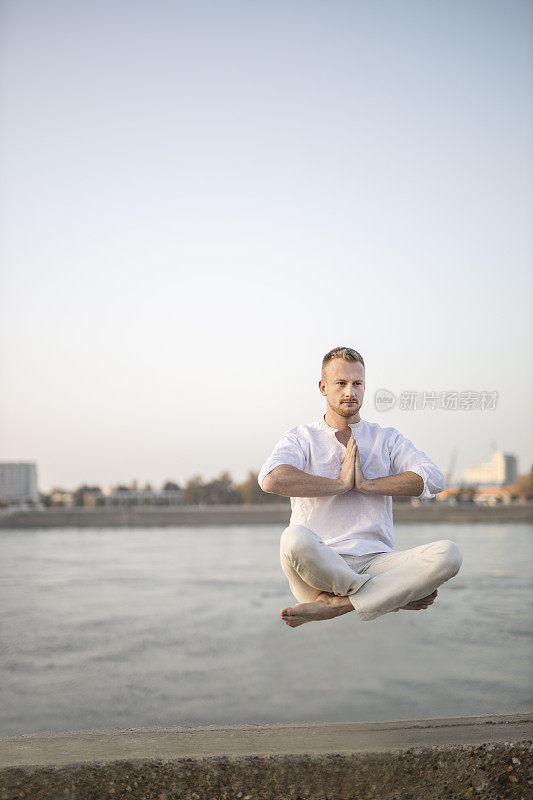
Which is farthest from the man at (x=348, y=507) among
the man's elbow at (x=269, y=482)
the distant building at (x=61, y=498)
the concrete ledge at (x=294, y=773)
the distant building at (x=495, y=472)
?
the distant building at (x=61, y=498)

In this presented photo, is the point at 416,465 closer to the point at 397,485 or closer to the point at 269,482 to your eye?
the point at 397,485

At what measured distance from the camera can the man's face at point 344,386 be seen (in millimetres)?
5180

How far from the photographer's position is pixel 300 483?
5.16 metres

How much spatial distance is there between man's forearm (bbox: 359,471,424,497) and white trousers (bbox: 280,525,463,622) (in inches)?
13.2

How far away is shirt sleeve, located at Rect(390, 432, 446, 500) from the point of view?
517 centimetres

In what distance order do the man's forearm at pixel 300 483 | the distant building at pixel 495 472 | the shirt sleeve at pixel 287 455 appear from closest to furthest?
the man's forearm at pixel 300 483 < the shirt sleeve at pixel 287 455 < the distant building at pixel 495 472

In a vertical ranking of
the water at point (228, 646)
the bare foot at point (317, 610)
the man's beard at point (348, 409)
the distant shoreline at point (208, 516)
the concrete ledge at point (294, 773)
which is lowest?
the water at point (228, 646)

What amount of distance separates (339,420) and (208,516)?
13867 centimetres

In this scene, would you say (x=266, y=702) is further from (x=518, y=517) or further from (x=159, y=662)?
(x=518, y=517)

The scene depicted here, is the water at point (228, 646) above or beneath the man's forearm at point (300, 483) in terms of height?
beneath

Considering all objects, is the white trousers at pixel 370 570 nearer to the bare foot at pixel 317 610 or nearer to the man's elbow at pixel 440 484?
the bare foot at pixel 317 610

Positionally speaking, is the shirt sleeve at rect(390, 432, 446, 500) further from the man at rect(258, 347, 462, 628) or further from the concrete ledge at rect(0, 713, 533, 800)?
the concrete ledge at rect(0, 713, 533, 800)

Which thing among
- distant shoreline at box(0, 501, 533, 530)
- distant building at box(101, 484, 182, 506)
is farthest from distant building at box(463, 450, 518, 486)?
distant building at box(101, 484, 182, 506)

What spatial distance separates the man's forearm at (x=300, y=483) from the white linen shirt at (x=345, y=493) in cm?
12
